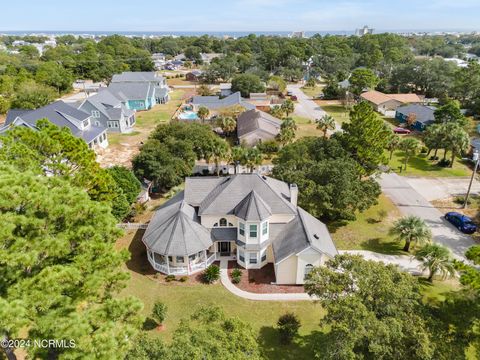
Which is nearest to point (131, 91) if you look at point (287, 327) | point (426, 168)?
point (426, 168)

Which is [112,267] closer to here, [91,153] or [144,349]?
[144,349]

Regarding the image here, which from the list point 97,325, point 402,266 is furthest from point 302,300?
point 97,325

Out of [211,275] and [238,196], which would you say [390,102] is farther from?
[211,275]

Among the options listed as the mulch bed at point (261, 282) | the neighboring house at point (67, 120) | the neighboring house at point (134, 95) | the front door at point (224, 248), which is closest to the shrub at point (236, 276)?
the mulch bed at point (261, 282)

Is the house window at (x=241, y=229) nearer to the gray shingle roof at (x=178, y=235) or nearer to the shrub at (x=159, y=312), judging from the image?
the gray shingle roof at (x=178, y=235)

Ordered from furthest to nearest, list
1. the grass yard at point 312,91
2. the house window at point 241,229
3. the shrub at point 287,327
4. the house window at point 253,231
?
the grass yard at point 312,91 < the house window at point 241,229 < the house window at point 253,231 < the shrub at point 287,327

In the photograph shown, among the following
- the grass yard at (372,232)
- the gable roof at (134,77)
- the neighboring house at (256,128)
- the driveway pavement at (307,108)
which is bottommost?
the grass yard at (372,232)
